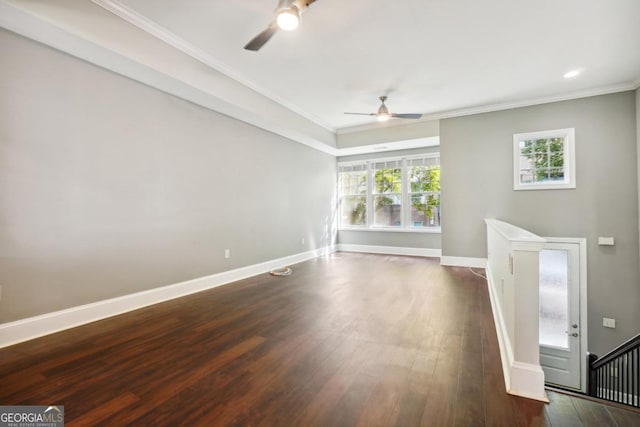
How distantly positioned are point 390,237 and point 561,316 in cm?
355

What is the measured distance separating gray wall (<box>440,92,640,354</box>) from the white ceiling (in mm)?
412

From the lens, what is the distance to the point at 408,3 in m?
2.60

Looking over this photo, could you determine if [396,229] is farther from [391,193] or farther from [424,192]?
[424,192]

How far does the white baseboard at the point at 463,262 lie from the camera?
5.31 meters

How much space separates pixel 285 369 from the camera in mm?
1975

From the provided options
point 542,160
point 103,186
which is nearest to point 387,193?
point 542,160

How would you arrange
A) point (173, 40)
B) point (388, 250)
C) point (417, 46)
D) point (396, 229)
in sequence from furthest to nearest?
point (388, 250), point (396, 229), point (417, 46), point (173, 40)

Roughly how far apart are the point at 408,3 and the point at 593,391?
571 centimetres

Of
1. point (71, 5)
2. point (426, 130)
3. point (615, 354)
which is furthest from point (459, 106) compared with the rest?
point (71, 5)

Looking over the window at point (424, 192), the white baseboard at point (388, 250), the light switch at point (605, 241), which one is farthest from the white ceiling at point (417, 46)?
the white baseboard at point (388, 250)

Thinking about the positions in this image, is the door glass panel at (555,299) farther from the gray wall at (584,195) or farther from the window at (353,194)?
the window at (353,194)

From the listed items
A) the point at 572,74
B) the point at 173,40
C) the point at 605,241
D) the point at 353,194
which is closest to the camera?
the point at 173,40

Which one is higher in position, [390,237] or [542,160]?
[542,160]

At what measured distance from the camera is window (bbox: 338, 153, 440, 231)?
670 centimetres
